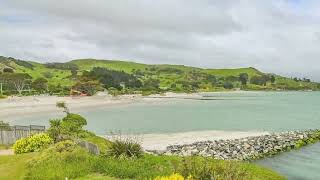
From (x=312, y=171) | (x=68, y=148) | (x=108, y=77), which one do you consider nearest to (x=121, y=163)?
(x=68, y=148)

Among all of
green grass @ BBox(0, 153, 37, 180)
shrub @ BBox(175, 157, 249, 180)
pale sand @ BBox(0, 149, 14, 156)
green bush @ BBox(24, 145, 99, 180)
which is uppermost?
shrub @ BBox(175, 157, 249, 180)

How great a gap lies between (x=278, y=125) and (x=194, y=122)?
1367 cm

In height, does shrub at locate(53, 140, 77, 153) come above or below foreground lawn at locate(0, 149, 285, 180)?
above

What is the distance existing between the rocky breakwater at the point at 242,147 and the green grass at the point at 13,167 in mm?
16897

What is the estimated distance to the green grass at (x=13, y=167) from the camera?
18.5m

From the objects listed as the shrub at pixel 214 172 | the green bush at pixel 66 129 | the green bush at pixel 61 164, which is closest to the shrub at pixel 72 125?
the green bush at pixel 66 129

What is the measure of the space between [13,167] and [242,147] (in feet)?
87.1

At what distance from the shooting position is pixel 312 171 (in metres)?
33.9

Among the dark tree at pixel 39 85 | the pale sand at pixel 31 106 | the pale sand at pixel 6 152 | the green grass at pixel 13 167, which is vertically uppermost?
the green grass at pixel 13 167

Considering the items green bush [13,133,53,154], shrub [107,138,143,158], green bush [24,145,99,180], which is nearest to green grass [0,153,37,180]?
green bush [24,145,99,180]

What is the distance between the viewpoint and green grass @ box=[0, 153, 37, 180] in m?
18.5

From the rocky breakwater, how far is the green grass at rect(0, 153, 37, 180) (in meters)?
16.9

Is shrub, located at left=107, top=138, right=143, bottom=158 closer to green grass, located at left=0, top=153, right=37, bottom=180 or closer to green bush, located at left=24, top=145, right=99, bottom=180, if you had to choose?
green bush, located at left=24, top=145, right=99, bottom=180

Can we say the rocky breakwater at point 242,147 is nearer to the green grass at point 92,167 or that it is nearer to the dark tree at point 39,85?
the green grass at point 92,167
